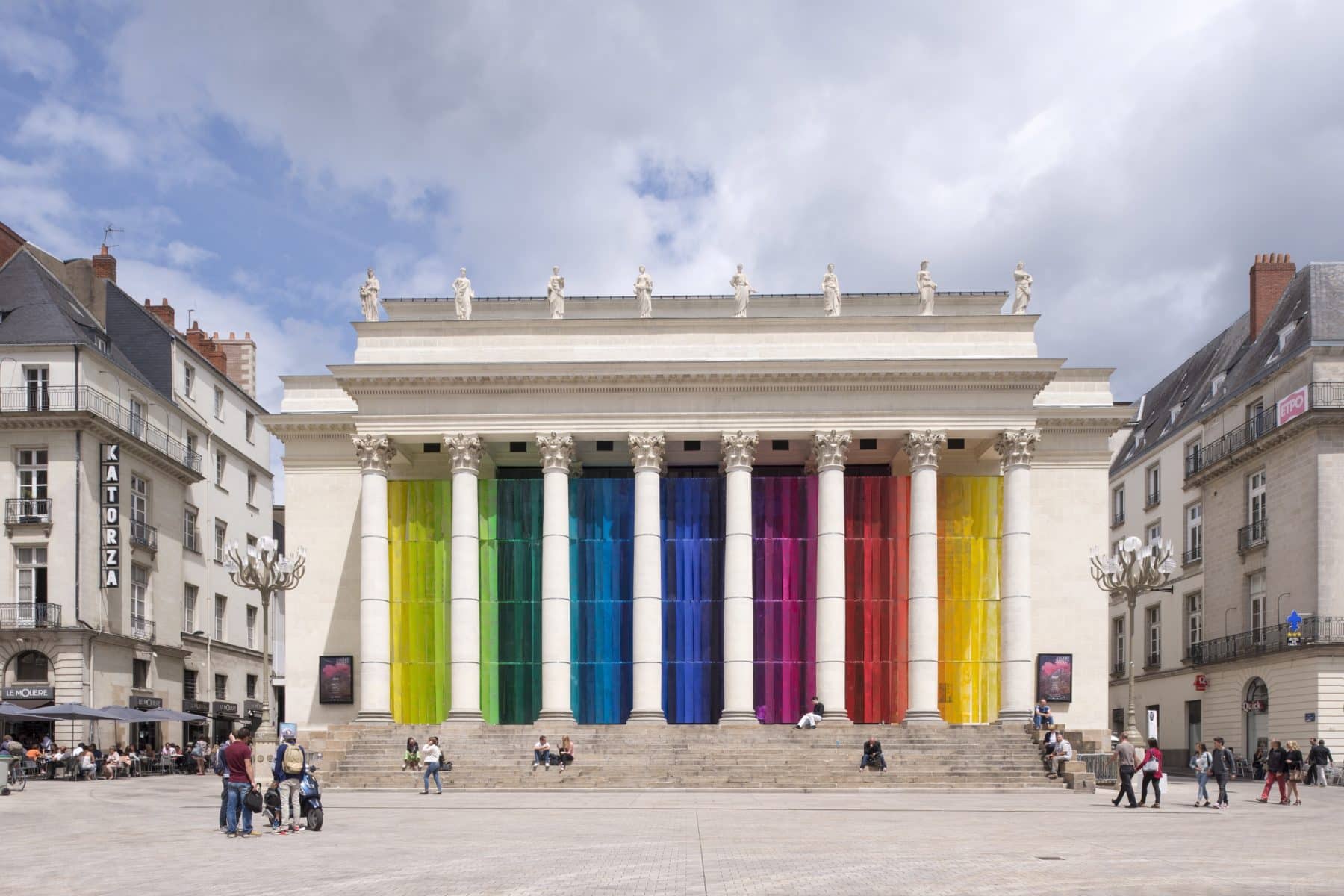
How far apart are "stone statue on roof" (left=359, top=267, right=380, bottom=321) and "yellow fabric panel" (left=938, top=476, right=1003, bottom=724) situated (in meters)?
20.3

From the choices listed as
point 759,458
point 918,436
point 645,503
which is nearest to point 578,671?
point 645,503

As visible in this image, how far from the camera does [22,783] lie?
38688mm

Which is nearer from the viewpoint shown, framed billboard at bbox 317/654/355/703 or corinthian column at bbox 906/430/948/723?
corinthian column at bbox 906/430/948/723

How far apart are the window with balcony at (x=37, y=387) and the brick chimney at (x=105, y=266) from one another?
952 centimetres

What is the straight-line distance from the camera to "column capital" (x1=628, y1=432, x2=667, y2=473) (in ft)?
150

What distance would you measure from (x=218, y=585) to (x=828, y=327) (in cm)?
3293

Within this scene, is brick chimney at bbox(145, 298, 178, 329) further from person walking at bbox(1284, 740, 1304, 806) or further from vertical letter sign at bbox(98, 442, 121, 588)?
person walking at bbox(1284, 740, 1304, 806)

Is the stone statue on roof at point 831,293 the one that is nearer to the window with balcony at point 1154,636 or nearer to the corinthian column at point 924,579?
the corinthian column at point 924,579

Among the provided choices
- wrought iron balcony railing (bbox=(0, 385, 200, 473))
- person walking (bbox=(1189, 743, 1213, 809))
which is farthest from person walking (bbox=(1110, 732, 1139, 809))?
wrought iron balcony railing (bbox=(0, 385, 200, 473))

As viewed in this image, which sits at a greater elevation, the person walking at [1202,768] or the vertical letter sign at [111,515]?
Answer: the vertical letter sign at [111,515]

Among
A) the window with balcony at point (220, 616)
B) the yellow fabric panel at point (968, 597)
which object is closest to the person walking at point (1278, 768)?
the yellow fabric panel at point (968, 597)

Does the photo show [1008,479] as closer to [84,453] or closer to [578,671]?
[578,671]

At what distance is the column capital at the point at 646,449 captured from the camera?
150 feet

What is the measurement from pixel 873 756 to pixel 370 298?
75.7 feet
